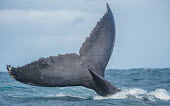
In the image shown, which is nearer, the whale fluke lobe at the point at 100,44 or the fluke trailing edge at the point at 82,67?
the fluke trailing edge at the point at 82,67

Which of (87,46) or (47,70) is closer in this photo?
(47,70)

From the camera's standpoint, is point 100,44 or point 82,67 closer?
point 82,67

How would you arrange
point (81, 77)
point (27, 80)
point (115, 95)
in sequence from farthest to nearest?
1. point (115, 95)
2. point (81, 77)
3. point (27, 80)

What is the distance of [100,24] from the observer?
6.90 meters

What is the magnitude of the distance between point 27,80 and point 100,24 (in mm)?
1925

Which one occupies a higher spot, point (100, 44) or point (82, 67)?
point (100, 44)

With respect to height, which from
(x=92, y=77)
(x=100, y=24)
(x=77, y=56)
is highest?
(x=100, y=24)

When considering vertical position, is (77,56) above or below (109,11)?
below

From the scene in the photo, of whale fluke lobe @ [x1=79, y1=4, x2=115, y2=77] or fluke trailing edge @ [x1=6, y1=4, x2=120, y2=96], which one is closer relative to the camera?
fluke trailing edge @ [x1=6, y1=4, x2=120, y2=96]

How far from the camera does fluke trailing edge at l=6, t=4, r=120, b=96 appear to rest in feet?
20.0

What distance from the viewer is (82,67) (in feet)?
21.7

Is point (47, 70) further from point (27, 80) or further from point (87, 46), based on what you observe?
point (87, 46)

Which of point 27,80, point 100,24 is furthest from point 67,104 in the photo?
point 100,24

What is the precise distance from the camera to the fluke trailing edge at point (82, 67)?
20.0 ft
